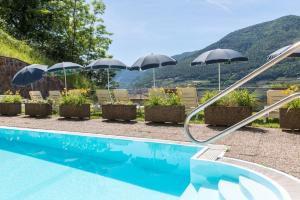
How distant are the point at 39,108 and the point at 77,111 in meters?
2.00

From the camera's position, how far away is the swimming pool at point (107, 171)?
18.5ft

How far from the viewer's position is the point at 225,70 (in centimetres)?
7706

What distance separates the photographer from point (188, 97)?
11711 mm

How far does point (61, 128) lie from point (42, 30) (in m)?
25.0

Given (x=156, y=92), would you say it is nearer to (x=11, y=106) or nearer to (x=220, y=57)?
(x=220, y=57)

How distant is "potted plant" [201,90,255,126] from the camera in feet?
31.3

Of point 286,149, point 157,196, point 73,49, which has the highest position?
point 73,49

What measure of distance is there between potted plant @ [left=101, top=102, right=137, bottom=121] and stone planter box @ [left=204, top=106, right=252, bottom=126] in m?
2.88

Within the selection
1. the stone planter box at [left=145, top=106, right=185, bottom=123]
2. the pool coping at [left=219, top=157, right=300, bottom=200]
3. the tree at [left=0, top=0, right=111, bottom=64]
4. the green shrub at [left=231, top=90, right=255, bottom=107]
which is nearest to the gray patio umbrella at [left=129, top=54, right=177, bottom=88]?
the stone planter box at [left=145, top=106, right=185, bottom=123]

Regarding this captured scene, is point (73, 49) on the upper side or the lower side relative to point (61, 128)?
upper

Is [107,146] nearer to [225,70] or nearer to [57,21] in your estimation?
[57,21]

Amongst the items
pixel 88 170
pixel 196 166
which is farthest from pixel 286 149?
pixel 88 170

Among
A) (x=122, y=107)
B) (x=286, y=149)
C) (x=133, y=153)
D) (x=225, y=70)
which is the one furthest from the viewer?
(x=225, y=70)

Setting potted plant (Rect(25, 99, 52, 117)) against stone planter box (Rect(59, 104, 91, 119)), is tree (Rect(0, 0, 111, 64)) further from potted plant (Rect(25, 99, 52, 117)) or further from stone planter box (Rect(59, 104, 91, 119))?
stone planter box (Rect(59, 104, 91, 119))
